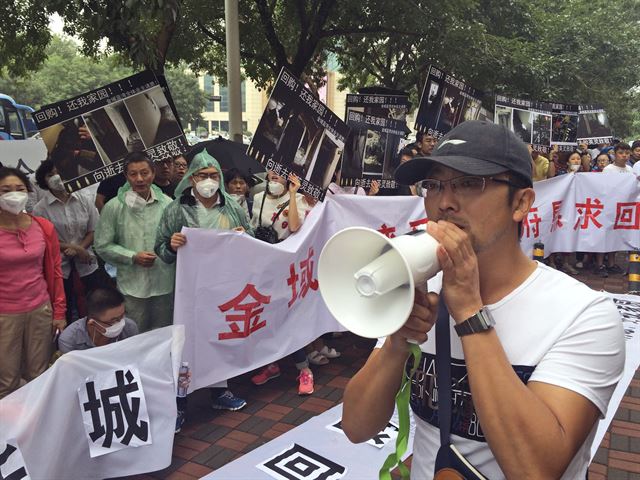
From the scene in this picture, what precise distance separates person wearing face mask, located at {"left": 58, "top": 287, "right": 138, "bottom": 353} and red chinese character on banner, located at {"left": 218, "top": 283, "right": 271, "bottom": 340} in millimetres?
763

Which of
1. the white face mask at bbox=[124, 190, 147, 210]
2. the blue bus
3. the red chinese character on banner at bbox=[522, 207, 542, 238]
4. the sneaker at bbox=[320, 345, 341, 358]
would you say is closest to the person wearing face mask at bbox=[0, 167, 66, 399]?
the white face mask at bbox=[124, 190, 147, 210]

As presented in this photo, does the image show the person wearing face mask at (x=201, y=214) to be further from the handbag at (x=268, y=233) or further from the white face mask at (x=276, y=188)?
the white face mask at (x=276, y=188)

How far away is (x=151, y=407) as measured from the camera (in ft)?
10.2

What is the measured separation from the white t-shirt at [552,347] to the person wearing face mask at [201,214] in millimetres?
2641

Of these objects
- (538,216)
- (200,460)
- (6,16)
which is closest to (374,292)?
(200,460)

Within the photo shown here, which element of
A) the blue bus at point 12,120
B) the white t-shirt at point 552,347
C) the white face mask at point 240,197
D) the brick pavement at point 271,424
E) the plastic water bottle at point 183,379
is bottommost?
the brick pavement at point 271,424

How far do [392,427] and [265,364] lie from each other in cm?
108

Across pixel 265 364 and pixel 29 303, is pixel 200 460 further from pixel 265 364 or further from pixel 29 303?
pixel 29 303

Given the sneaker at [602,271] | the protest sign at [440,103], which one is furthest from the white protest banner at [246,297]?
the sneaker at [602,271]

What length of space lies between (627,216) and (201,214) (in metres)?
6.20

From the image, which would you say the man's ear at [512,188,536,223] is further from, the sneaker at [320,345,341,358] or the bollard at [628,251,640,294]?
the bollard at [628,251,640,294]

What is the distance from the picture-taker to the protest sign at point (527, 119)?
24.7ft

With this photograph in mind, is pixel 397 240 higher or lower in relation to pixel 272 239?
higher

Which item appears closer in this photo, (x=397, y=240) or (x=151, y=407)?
(x=397, y=240)
